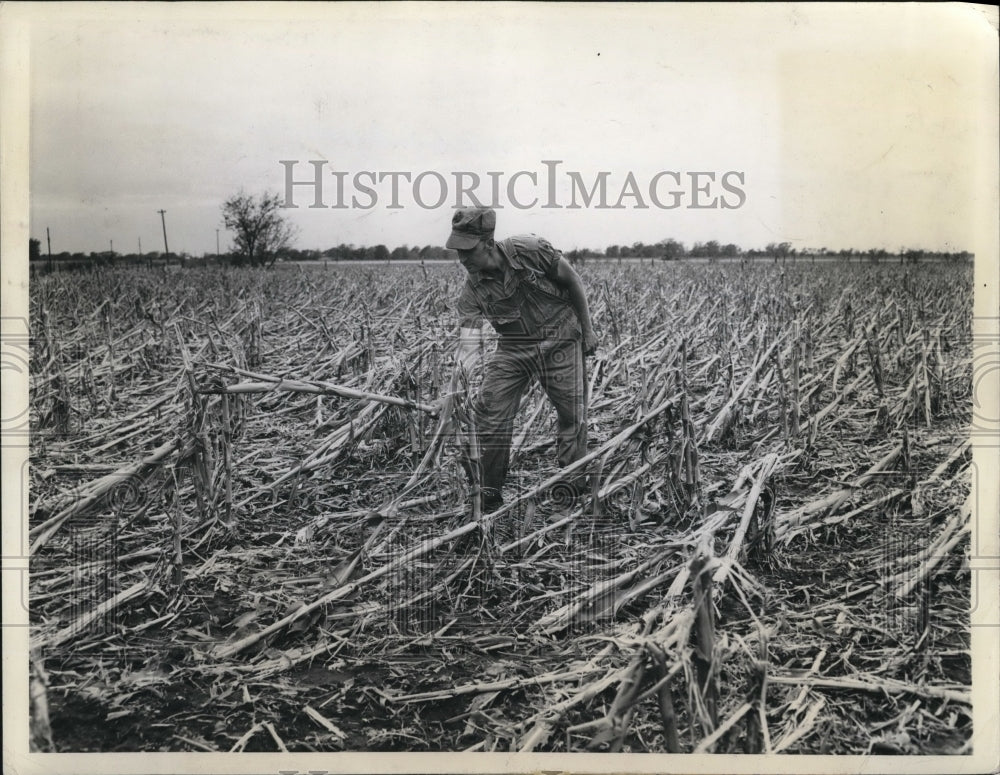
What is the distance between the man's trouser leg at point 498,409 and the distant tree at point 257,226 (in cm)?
103

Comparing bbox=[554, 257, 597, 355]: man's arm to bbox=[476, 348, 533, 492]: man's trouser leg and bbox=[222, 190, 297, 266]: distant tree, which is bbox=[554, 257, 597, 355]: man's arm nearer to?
bbox=[476, 348, 533, 492]: man's trouser leg

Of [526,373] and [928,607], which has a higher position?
[526,373]

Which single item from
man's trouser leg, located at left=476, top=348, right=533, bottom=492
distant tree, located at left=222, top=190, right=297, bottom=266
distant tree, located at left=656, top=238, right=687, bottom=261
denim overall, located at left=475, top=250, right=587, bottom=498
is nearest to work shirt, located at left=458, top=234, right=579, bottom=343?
denim overall, located at left=475, top=250, right=587, bottom=498

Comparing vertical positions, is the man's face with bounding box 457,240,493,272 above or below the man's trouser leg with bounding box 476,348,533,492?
above

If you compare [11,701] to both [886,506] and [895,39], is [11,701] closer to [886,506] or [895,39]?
[886,506]

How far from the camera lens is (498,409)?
3404 mm

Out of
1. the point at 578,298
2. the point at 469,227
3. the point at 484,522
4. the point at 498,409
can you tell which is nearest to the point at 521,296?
the point at 578,298

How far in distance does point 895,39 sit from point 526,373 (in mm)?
2056

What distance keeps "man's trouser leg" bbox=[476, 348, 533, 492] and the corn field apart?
0.09 metres

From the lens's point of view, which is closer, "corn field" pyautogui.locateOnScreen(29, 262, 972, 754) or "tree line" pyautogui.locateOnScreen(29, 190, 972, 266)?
"corn field" pyautogui.locateOnScreen(29, 262, 972, 754)

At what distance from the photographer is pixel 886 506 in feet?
11.0

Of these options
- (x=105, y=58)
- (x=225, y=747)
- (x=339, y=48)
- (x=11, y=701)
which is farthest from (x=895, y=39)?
(x=11, y=701)

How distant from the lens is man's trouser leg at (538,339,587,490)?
343cm

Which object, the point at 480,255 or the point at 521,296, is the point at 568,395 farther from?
the point at 480,255
